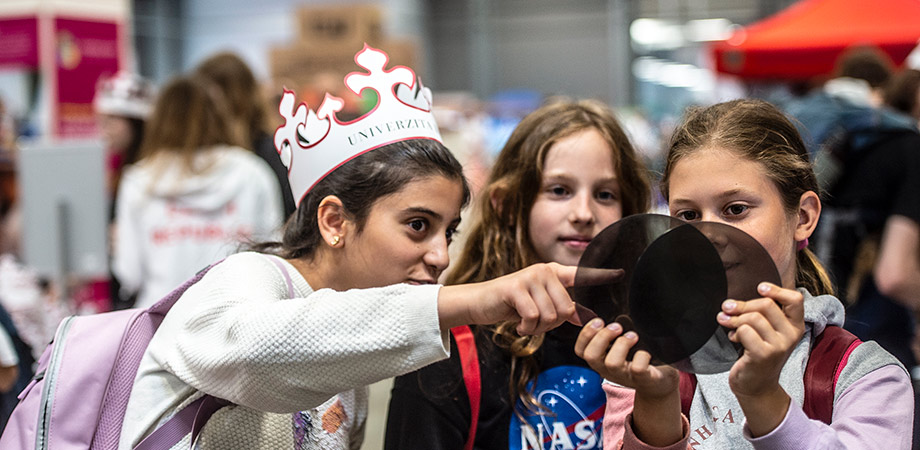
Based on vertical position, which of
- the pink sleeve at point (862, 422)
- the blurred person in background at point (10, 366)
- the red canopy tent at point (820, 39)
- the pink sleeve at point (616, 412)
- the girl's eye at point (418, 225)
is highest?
the red canopy tent at point (820, 39)

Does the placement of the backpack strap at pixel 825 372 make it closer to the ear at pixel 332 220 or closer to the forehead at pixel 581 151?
the forehead at pixel 581 151

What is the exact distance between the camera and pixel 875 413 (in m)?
1.26

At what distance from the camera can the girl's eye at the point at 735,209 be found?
139 cm

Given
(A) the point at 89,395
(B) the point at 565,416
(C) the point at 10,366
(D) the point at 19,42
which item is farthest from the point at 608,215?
(D) the point at 19,42

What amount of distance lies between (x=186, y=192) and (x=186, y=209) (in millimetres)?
89

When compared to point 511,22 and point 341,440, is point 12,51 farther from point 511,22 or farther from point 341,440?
point 511,22

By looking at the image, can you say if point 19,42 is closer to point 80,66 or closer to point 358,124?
point 80,66

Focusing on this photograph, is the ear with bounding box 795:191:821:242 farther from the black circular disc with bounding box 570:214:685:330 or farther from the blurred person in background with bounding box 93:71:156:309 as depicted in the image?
the blurred person in background with bounding box 93:71:156:309

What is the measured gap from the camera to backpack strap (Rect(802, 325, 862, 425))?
1.33 metres

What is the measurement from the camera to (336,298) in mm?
1218

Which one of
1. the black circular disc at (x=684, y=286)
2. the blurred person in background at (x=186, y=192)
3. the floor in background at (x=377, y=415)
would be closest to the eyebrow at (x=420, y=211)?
the black circular disc at (x=684, y=286)

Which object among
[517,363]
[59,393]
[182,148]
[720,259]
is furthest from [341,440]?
[182,148]

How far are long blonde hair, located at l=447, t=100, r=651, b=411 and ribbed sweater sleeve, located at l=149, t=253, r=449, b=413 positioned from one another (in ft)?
2.51

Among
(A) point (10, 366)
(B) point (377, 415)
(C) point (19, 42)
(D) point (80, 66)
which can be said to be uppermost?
(C) point (19, 42)
